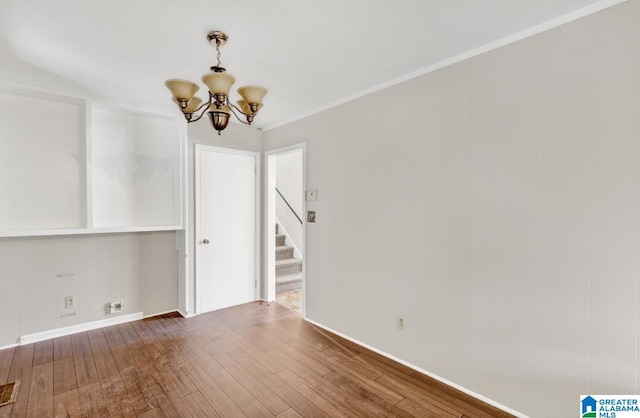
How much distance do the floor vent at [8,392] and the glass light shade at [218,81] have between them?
2590mm

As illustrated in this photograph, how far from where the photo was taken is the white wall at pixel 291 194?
6.00m

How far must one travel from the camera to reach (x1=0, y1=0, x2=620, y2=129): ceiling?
177 cm

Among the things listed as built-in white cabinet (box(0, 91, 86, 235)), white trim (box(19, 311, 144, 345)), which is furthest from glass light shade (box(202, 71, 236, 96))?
white trim (box(19, 311, 144, 345))

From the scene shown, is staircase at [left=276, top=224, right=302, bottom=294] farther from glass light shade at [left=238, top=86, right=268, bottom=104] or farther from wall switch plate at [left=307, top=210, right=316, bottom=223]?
glass light shade at [left=238, top=86, right=268, bottom=104]

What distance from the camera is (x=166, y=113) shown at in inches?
146

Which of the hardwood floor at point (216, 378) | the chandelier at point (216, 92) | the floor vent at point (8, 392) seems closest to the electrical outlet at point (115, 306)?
the hardwood floor at point (216, 378)

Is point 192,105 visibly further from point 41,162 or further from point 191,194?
point 41,162

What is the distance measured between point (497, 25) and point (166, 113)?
343 centimetres

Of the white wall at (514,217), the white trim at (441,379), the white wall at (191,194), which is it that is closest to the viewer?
the white wall at (514,217)

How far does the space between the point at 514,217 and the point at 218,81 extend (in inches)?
81.1

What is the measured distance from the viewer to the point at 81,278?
3391 mm

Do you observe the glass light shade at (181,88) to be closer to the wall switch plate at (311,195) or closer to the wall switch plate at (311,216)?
the wall switch plate at (311,195)

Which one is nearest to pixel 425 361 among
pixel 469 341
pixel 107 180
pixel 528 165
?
pixel 469 341

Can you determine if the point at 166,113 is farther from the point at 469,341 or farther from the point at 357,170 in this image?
the point at 469,341
